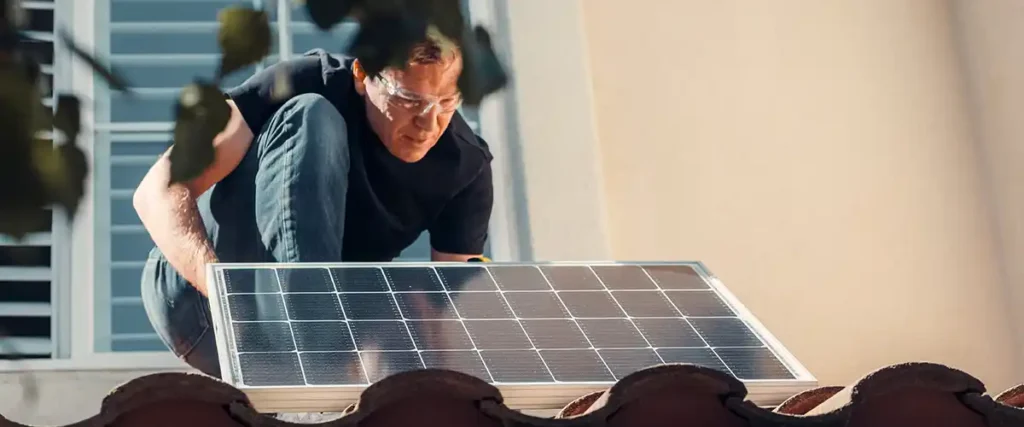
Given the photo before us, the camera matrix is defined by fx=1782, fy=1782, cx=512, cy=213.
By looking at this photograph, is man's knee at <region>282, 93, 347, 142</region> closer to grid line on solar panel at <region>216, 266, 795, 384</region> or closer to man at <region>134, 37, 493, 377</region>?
man at <region>134, 37, 493, 377</region>

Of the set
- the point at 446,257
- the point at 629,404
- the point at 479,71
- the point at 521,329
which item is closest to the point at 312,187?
the point at 446,257

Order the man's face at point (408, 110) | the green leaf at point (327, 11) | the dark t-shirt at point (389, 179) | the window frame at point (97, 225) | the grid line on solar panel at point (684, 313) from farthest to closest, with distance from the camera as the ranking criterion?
the window frame at point (97, 225)
the dark t-shirt at point (389, 179)
the man's face at point (408, 110)
the grid line on solar panel at point (684, 313)
the green leaf at point (327, 11)

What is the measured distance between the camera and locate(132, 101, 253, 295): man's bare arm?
528cm

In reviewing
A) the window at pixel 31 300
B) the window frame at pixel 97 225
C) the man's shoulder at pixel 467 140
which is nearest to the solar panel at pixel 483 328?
the man's shoulder at pixel 467 140

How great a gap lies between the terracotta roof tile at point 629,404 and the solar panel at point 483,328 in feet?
1.53

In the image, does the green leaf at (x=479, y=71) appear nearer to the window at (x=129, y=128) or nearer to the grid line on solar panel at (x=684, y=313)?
the grid line on solar panel at (x=684, y=313)

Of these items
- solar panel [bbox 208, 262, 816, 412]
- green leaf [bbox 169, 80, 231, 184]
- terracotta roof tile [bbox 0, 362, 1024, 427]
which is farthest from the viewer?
solar panel [bbox 208, 262, 816, 412]

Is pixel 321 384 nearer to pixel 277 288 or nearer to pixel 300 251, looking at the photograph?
pixel 277 288

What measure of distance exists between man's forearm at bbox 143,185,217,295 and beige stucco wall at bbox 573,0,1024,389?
1419mm

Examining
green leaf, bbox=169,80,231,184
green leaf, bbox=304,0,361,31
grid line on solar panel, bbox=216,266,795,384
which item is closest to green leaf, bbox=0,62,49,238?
green leaf, bbox=169,80,231,184

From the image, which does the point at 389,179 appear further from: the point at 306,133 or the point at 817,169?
the point at 817,169

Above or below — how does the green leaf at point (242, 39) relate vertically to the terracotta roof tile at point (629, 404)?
above

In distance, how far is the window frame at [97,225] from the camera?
562 cm

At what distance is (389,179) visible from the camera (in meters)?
5.52
